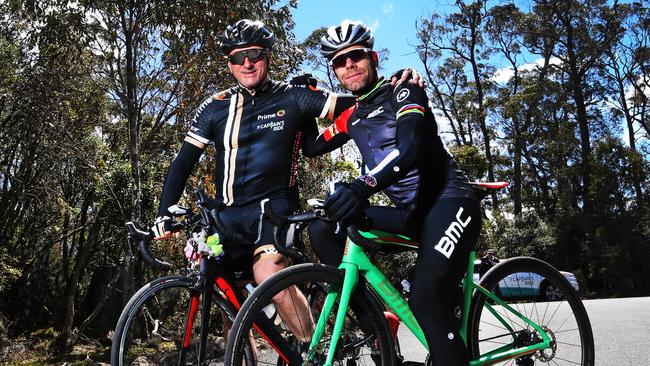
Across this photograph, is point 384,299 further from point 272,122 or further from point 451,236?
point 272,122

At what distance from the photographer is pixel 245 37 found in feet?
12.3

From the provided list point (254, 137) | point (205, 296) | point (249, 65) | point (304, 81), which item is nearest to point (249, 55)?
point (249, 65)

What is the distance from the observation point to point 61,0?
1149cm

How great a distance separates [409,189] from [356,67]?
0.71m

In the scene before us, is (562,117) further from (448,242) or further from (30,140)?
(448,242)

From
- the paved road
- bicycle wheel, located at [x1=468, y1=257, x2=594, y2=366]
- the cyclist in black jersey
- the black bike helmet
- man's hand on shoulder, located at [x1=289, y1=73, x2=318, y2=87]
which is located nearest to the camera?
the cyclist in black jersey

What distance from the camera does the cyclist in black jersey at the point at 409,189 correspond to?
9.28ft

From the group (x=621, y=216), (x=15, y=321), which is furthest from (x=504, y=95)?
(x=15, y=321)

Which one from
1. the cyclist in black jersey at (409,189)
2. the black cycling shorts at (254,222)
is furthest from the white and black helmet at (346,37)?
the black cycling shorts at (254,222)

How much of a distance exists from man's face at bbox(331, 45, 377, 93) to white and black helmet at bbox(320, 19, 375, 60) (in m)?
0.03

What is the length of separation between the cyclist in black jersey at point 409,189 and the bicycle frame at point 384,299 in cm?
8

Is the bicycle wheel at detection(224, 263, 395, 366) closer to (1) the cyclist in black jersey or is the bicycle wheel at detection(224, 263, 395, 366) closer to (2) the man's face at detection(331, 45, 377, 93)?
(1) the cyclist in black jersey

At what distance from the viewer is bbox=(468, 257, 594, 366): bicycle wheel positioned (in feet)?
11.4

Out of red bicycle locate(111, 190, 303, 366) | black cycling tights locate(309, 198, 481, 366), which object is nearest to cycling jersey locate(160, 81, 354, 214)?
red bicycle locate(111, 190, 303, 366)
